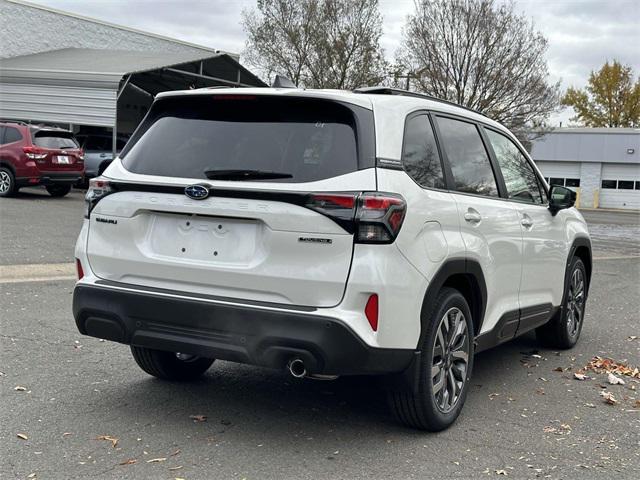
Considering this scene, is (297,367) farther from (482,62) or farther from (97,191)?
(482,62)

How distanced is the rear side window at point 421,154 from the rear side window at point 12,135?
16.3 m

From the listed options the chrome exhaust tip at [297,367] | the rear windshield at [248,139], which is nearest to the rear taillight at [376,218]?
the rear windshield at [248,139]

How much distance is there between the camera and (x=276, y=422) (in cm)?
436

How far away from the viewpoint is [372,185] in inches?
146

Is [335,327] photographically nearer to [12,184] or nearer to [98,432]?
[98,432]

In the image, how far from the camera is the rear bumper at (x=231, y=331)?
3.63m

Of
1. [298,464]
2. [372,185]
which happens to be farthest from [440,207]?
[298,464]

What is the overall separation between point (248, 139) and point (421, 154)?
99 centimetres

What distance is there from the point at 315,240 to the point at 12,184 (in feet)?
55.4

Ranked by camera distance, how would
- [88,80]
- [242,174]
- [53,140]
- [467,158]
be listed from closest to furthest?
[242,174], [467,158], [53,140], [88,80]

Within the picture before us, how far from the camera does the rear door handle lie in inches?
178

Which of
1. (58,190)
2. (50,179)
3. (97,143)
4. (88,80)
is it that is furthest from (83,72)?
(50,179)

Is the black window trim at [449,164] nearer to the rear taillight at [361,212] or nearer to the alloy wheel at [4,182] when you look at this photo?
the rear taillight at [361,212]

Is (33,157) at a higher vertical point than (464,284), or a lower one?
higher
